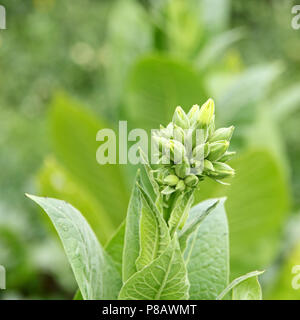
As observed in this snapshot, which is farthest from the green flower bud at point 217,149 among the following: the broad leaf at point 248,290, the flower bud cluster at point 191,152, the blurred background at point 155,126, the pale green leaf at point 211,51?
the pale green leaf at point 211,51

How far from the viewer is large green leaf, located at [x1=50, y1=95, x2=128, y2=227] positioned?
123 centimetres

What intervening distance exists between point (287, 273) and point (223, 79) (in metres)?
0.53

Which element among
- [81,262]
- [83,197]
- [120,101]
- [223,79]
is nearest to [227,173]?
[81,262]

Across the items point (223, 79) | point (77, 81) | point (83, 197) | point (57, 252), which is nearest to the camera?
point (83, 197)

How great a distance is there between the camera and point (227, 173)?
11.8 inches

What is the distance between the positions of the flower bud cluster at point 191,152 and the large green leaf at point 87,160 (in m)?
0.92

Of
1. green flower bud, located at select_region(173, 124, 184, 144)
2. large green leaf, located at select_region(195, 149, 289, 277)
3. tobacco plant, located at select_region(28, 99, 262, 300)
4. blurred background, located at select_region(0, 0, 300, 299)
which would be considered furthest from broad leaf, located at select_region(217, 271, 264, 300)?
large green leaf, located at select_region(195, 149, 289, 277)

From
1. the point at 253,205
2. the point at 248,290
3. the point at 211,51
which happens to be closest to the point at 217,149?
the point at 248,290

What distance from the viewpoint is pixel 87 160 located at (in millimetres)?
1232

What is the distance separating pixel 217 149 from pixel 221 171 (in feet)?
0.04

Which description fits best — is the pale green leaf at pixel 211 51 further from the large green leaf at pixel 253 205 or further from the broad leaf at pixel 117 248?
the broad leaf at pixel 117 248

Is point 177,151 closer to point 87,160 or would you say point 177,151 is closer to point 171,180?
point 171,180

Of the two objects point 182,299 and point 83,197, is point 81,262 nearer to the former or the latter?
point 182,299

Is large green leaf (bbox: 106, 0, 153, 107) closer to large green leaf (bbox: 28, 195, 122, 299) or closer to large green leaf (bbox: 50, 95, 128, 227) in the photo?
large green leaf (bbox: 50, 95, 128, 227)
